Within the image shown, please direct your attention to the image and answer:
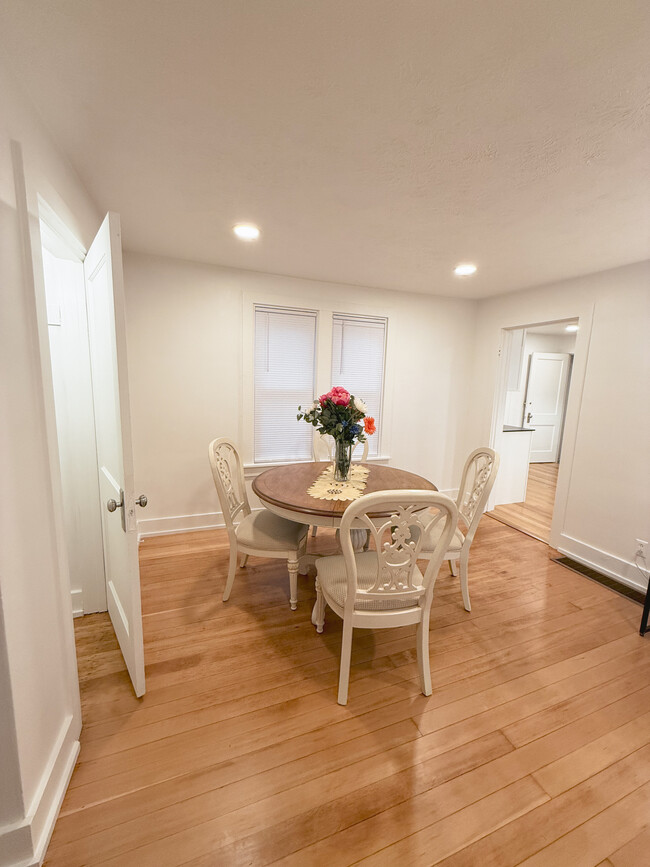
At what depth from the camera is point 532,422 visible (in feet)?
20.0

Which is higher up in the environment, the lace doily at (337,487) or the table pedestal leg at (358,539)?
the lace doily at (337,487)

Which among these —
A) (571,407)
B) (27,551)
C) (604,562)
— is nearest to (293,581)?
(27,551)

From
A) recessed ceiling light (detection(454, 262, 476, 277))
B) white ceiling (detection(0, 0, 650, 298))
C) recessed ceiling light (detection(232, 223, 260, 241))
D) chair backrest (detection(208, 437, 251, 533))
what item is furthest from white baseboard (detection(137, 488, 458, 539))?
recessed ceiling light (detection(454, 262, 476, 277))

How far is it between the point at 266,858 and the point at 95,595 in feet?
5.30

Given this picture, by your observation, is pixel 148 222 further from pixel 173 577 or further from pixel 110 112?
pixel 173 577

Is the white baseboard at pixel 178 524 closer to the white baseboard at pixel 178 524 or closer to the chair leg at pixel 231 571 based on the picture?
the white baseboard at pixel 178 524

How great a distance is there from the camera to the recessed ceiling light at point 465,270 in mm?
2783

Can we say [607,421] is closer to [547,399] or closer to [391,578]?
[391,578]

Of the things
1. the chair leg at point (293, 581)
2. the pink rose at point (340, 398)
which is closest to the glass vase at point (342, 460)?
the pink rose at point (340, 398)

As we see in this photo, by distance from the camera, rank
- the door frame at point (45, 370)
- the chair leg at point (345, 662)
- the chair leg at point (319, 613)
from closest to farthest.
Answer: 1. the door frame at point (45, 370)
2. the chair leg at point (345, 662)
3. the chair leg at point (319, 613)

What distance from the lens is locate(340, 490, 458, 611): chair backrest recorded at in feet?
4.50

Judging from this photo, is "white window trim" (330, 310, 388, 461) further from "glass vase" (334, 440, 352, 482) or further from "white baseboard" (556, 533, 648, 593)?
"white baseboard" (556, 533, 648, 593)

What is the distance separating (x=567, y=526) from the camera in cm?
302

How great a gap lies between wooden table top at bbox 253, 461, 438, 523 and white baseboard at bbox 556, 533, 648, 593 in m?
1.55
